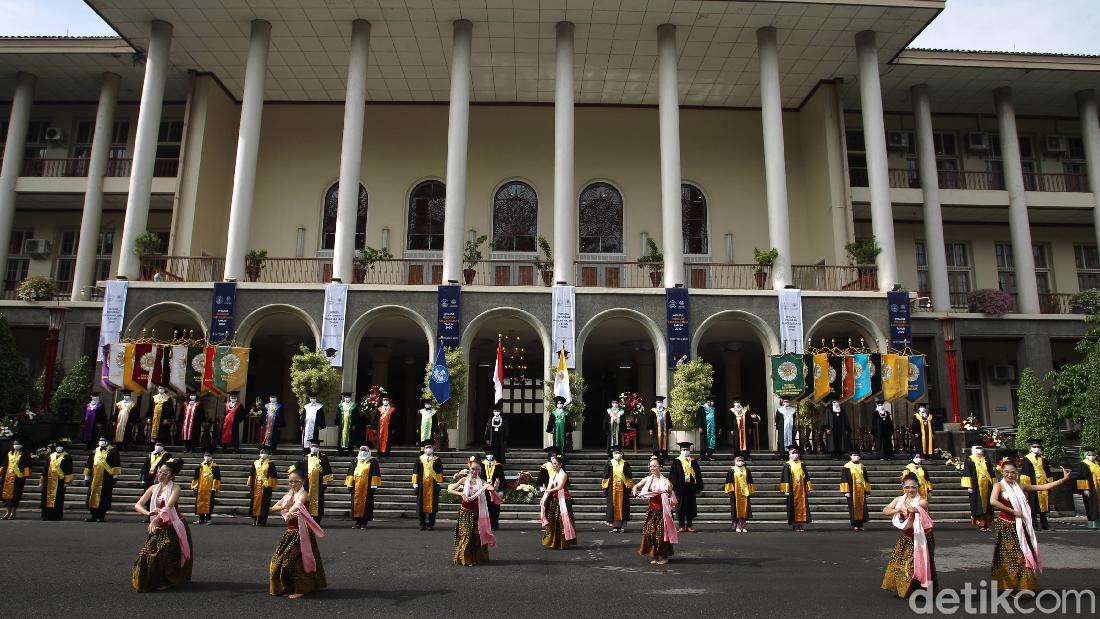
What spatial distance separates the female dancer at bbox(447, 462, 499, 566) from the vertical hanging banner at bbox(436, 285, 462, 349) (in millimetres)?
9741

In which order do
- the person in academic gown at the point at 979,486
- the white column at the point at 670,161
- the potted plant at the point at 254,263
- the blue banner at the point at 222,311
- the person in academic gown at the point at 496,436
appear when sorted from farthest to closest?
the potted plant at the point at 254,263, the white column at the point at 670,161, the blue banner at the point at 222,311, the person in academic gown at the point at 496,436, the person in academic gown at the point at 979,486

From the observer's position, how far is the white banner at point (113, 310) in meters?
18.8

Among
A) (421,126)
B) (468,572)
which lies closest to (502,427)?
(468,572)

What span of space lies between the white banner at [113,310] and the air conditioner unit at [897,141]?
2361 centimetres

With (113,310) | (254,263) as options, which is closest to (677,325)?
(254,263)

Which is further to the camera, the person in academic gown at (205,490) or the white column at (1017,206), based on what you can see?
the white column at (1017,206)

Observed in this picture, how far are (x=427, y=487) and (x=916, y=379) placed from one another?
13.0 meters

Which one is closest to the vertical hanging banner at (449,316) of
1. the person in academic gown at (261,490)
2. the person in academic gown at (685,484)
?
the person in academic gown at (261,490)

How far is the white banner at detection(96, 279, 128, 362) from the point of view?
18.8m

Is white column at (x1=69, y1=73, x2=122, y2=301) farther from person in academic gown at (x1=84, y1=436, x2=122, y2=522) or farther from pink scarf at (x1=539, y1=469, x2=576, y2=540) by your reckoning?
pink scarf at (x1=539, y1=469, x2=576, y2=540)

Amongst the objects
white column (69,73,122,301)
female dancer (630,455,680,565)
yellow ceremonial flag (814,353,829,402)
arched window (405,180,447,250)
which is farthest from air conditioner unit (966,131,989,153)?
white column (69,73,122,301)

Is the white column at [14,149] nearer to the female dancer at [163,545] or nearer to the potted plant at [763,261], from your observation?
the female dancer at [163,545]

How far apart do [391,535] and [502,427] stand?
16.2 ft

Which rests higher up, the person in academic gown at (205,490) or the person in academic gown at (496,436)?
the person in academic gown at (496,436)
